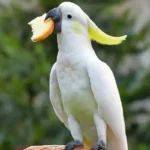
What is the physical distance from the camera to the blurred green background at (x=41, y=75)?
362 centimetres

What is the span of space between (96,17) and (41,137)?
0.72m

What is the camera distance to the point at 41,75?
3.62 metres

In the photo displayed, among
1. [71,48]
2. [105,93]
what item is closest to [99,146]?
[105,93]

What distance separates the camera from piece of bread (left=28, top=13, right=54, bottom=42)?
183cm

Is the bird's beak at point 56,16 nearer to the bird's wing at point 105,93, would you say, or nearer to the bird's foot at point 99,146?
the bird's wing at point 105,93

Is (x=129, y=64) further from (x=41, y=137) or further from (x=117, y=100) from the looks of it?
(x=117, y=100)

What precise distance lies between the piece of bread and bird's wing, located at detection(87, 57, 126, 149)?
0.13 m

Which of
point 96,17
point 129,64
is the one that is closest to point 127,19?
point 96,17

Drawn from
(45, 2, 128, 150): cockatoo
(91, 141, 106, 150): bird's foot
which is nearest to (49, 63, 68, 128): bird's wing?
(45, 2, 128, 150): cockatoo

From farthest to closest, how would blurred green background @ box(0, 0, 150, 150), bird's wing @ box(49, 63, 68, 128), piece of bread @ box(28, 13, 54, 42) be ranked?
1. blurred green background @ box(0, 0, 150, 150)
2. bird's wing @ box(49, 63, 68, 128)
3. piece of bread @ box(28, 13, 54, 42)

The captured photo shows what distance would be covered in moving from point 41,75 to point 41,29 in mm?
1765

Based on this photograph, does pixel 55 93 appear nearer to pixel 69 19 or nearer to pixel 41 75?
pixel 69 19

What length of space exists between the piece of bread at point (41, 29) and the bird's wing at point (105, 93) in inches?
5.3

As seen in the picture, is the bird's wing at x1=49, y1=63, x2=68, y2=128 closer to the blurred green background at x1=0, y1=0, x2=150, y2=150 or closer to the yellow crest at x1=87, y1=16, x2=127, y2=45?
the yellow crest at x1=87, y1=16, x2=127, y2=45
